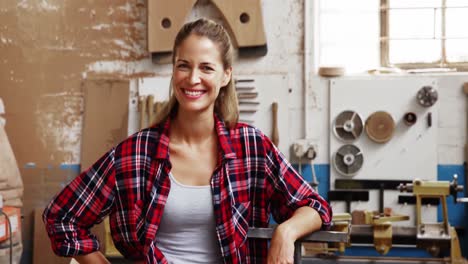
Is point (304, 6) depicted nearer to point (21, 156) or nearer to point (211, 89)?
point (21, 156)

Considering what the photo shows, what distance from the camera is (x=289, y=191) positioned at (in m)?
1.80

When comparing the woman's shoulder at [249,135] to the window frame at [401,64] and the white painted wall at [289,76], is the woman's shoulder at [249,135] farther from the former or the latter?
the window frame at [401,64]

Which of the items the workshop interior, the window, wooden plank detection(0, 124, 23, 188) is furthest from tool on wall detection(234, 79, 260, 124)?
wooden plank detection(0, 124, 23, 188)

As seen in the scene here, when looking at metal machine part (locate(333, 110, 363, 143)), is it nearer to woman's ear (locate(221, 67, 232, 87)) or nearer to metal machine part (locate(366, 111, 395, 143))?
metal machine part (locate(366, 111, 395, 143))

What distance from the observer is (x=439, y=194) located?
3.31m

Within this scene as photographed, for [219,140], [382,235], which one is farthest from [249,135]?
[382,235]

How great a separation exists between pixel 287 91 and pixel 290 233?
2.47 meters

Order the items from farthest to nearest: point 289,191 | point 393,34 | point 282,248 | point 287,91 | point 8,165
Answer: point 393,34
point 287,91
point 8,165
point 289,191
point 282,248

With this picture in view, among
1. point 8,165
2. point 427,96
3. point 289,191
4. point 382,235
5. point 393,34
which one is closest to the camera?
point 289,191

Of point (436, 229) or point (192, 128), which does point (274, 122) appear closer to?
point (436, 229)

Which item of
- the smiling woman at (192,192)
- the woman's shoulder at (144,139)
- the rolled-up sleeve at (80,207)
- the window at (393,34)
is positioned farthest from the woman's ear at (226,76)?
the window at (393,34)

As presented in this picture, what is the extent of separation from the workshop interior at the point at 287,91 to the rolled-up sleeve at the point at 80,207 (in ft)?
7.36

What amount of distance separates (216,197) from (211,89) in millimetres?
292

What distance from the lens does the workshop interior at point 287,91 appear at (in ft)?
13.2
